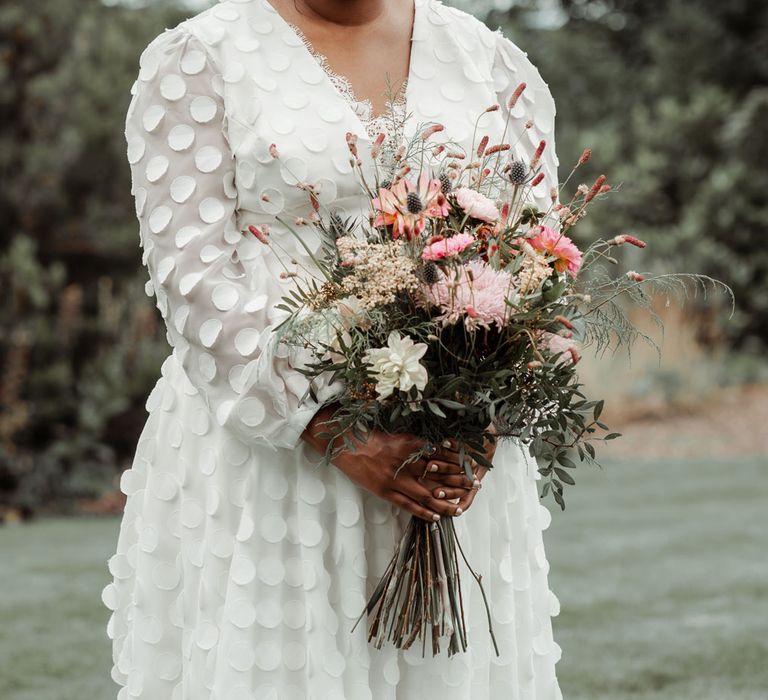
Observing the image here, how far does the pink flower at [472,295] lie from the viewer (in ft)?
6.48

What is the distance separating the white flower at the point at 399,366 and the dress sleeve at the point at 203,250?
0.84ft

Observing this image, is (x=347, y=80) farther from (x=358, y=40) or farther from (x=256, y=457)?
(x=256, y=457)

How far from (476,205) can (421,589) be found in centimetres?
70

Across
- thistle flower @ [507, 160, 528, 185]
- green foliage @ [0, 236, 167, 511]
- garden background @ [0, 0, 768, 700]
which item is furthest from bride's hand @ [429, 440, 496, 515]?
green foliage @ [0, 236, 167, 511]

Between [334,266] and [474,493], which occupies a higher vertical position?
[334,266]

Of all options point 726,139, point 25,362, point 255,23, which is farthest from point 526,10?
point 255,23

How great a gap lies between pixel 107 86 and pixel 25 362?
81.1 inches

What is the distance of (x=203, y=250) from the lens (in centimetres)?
228

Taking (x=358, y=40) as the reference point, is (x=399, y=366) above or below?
below

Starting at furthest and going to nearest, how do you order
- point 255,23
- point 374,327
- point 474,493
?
point 255,23 → point 474,493 → point 374,327

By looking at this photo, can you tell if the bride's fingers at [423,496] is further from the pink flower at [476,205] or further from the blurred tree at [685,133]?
the blurred tree at [685,133]

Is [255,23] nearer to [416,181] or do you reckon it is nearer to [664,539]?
[416,181]

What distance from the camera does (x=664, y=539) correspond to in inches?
287

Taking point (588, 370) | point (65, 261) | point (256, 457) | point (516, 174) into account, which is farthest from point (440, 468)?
point (588, 370)
